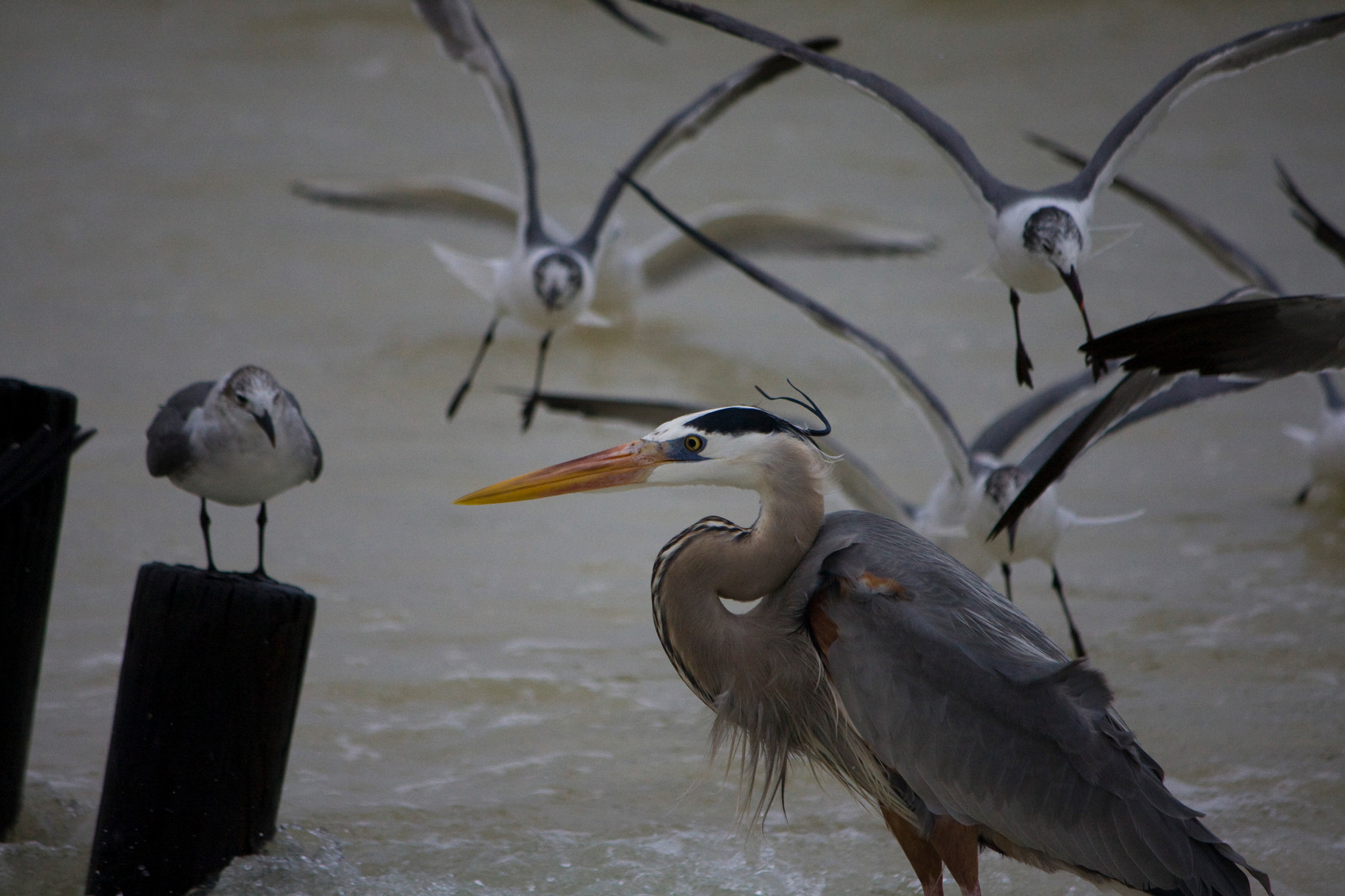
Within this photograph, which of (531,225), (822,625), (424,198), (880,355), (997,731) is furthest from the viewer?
(424,198)

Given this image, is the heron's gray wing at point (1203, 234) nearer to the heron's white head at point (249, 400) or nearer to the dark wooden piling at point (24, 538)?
the heron's white head at point (249, 400)

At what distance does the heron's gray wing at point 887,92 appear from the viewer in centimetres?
318

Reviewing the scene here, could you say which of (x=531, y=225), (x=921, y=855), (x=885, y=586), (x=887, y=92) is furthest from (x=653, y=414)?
(x=531, y=225)

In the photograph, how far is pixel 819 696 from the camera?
115 inches

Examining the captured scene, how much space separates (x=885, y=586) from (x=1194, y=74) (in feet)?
5.66

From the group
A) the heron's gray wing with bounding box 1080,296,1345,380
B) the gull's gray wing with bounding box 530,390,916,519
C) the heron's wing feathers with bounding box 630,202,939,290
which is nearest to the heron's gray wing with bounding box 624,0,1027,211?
the gull's gray wing with bounding box 530,390,916,519

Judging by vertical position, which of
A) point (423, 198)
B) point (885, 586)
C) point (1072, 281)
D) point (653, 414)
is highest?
point (423, 198)

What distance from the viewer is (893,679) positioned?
8.84ft

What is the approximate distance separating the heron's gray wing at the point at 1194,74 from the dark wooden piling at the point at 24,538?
2.76m

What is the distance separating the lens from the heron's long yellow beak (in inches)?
111

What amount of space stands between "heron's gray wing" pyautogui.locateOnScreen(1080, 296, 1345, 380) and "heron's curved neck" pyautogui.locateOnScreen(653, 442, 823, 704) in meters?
0.72

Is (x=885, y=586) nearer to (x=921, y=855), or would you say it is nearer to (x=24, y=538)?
(x=921, y=855)

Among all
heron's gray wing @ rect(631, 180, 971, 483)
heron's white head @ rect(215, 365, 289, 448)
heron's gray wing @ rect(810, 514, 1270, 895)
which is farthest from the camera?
heron's gray wing @ rect(631, 180, 971, 483)

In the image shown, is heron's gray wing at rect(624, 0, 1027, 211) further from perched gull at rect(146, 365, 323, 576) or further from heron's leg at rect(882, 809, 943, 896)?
heron's leg at rect(882, 809, 943, 896)
